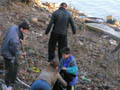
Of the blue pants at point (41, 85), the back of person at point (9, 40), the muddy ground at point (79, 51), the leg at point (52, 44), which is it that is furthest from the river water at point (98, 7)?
the blue pants at point (41, 85)

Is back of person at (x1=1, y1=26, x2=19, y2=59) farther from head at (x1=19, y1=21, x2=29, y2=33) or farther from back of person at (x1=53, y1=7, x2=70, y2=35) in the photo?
back of person at (x1=53, y1=7, x2=70, y2=35)

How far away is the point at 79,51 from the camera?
8867mm

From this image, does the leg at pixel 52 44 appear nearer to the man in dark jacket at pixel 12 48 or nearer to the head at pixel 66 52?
the man in dark jacket at pixel 12 48

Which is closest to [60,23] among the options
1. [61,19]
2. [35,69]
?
[61,19]

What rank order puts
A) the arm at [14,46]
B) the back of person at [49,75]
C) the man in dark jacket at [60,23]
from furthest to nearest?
the man in dark jacket at [60,23], the arm at [14,46], the back of person at [49,75]

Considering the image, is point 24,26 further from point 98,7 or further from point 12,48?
point 98,7

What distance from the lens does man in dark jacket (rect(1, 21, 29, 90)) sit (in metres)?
4.87

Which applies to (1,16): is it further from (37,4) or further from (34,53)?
(37,4)

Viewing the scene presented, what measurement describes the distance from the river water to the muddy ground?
8.17 metres

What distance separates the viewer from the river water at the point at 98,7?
20.1 metres

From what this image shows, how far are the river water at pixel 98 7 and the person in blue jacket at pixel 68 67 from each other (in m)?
14.6

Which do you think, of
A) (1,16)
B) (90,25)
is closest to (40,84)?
(1,16)

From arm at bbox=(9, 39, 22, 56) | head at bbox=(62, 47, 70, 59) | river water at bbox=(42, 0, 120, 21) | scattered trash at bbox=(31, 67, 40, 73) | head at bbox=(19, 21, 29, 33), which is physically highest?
head at bbox=(19, 21, 29, 33)

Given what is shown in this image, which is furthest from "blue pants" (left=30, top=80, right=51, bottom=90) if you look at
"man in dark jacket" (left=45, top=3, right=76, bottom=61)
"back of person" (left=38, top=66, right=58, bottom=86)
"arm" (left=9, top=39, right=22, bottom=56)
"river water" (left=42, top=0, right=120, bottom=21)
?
"river water" (left=42, top=0, right=120, bottom=21)
